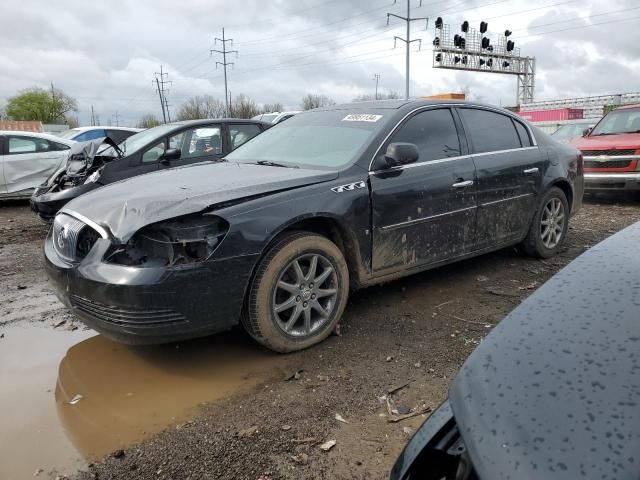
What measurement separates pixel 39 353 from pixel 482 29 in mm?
50239

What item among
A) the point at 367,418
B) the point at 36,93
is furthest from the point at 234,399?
the point at 36,93

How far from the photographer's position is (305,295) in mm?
3264

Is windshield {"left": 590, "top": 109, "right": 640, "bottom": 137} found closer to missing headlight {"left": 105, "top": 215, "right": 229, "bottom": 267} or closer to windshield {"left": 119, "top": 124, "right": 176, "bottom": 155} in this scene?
windshield {"left": 119, "top": 124, "right": 176, "bottom": 155}

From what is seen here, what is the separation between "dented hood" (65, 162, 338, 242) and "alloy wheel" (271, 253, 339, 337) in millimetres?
522

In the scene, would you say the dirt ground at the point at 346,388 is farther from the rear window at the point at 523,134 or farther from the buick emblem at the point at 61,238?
the rear window at the point at 523,134

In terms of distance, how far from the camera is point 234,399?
279cm

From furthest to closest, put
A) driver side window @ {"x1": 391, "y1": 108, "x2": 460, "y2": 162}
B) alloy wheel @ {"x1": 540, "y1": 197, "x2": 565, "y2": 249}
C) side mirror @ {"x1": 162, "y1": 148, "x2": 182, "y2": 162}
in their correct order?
side mirror @ {"x1": 162, "y1": 148, "x2": 182, "y2": 162} < alloy wheel @ {"x1": 540, "y1": 197, "x2": 565, "y2": 249} < driver side window @ {"x1": 391, "y1": 108, "x2": 460, "y2": 162}

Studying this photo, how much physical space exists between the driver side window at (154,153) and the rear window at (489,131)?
4296 millimetres

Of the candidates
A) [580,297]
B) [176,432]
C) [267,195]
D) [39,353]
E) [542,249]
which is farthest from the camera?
[542,249]

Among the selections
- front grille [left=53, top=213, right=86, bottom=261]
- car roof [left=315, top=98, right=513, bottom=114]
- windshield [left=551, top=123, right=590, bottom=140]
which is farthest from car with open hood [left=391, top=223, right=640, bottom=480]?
windshield [left=551, top=123, right=590, bottom=140]

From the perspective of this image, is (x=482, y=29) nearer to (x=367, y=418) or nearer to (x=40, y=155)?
(x=40, y=155)

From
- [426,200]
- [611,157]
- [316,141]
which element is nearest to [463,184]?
[426,200]

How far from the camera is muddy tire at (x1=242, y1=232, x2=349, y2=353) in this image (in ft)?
10.1

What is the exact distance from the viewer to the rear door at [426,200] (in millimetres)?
3654
